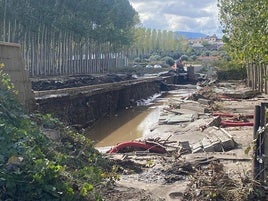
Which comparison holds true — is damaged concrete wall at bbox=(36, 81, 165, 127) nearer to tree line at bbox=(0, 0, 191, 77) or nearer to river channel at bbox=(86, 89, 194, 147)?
river channel at bbox=(86, 89, 194, 147)

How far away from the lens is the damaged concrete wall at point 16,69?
1200cm

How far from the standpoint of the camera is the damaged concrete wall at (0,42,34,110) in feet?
39.4

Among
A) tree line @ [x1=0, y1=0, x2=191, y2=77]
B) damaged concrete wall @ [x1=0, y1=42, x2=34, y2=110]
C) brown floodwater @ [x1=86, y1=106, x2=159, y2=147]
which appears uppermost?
tree line @ [x1=0, y1=0, x2=191, y2=77]

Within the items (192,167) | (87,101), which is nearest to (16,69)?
(192,167)

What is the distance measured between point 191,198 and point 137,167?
259 centimetres

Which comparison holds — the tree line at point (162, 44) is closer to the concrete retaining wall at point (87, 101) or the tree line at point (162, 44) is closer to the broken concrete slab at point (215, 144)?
the concrete retaining wall at point (87, 101)

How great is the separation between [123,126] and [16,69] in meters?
14.8

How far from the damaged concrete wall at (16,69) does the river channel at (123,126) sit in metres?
7.79

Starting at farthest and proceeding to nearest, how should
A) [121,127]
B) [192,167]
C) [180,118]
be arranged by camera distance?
[121,127], [180,118], [192,167]

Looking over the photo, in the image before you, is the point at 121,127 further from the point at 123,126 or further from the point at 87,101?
the point at 87,101

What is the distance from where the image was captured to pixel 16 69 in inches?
490

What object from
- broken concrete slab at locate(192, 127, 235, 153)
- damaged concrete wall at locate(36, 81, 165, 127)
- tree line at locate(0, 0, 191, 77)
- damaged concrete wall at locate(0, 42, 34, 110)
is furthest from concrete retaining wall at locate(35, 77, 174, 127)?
tree line at locate(0, 0, 191, 77)

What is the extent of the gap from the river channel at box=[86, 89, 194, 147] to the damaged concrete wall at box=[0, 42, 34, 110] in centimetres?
779

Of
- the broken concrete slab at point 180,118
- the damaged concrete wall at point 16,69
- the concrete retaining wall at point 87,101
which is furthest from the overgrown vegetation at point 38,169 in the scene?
the broken concrete slab at point 180,118
